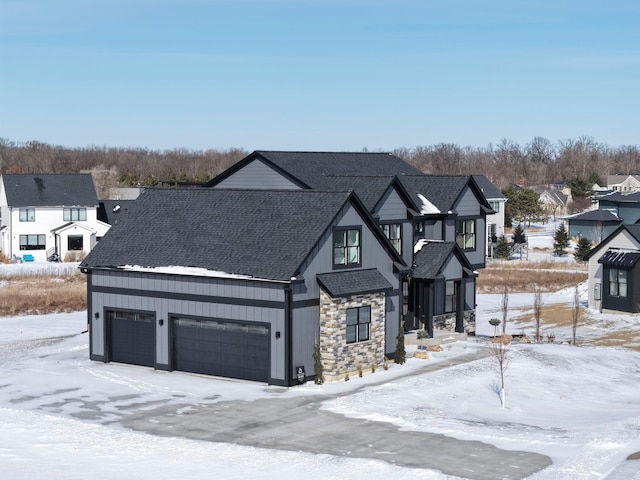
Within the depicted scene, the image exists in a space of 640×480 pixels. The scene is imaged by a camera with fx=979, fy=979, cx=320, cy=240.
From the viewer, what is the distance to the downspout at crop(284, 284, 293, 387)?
104 ft

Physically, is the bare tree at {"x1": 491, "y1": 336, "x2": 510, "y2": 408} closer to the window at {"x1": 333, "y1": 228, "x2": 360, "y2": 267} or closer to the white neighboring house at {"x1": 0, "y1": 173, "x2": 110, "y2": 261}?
the window at {"x1": 333, "y1": 228, "x2": 360, "y2": 267}

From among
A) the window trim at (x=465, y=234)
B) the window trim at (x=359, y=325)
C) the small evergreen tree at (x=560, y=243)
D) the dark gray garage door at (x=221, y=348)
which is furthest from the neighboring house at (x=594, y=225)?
the dark gray garage door at (x=221, y=348)

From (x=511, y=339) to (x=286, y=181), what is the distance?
12.0 meters

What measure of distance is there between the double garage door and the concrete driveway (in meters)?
2.85

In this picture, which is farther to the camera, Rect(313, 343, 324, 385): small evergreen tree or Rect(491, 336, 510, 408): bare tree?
Rect(313, 343, 324, 385): small evergreen tree

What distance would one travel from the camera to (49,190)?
8544 centimetres

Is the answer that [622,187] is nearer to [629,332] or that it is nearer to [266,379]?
[629,332]

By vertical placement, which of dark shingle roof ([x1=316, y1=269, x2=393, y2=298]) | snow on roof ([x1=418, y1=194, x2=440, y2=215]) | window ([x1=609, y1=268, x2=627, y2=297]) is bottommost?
window ([x1=609, y1=268, x2=627, y2=297])

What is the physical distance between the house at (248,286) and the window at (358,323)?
1.4 inches

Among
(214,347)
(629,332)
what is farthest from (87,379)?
(629,332)

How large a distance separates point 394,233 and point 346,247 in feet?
19.3

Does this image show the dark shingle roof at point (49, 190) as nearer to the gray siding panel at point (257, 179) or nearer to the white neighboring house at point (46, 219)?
the white neighboring house at point (46, 219)

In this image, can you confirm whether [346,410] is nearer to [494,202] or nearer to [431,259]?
[431,259]

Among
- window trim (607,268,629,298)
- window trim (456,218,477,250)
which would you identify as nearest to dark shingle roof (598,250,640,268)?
window trim (607,268,629,298)
